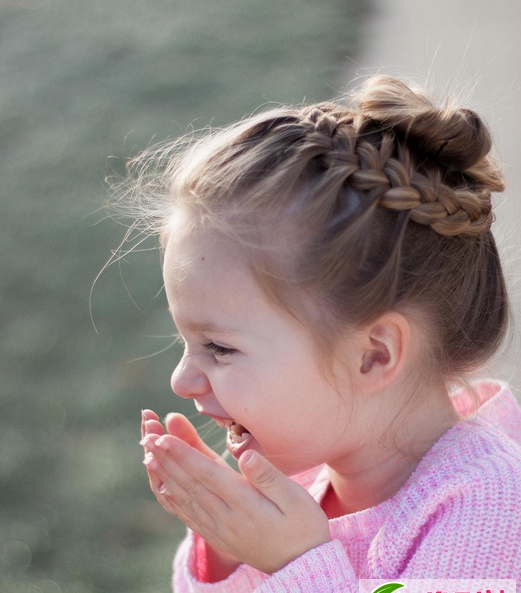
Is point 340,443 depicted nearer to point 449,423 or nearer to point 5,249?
point 449,423

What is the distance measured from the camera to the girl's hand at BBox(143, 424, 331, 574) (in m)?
1.77

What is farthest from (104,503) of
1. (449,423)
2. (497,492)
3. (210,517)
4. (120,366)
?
(497,492)

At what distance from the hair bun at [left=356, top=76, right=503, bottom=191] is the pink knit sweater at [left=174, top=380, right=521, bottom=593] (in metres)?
0.61

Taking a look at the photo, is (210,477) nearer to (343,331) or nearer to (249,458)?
(249,458)

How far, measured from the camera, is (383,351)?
182 centimetres

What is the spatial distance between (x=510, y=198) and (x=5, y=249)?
281 centimetres

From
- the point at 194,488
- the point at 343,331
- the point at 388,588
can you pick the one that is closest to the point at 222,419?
the point at 194,488

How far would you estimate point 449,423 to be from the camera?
77.0 inches

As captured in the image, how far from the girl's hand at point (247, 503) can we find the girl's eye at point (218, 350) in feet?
0.68

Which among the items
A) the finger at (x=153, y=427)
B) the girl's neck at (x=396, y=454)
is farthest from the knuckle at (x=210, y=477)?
the girl's neck at (x=396, y=454)

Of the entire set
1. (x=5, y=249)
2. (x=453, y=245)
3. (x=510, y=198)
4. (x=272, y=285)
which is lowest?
(x=5, y=249)

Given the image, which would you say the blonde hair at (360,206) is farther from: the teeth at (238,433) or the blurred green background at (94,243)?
the blurred green background at (94,243)

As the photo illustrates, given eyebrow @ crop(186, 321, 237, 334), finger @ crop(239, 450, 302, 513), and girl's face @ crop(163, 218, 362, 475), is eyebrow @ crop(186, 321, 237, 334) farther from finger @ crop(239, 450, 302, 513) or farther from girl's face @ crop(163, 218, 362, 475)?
finger @ crop(239, 450, 302, 513)

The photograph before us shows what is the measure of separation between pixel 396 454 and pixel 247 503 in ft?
1.30
